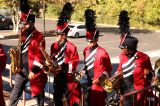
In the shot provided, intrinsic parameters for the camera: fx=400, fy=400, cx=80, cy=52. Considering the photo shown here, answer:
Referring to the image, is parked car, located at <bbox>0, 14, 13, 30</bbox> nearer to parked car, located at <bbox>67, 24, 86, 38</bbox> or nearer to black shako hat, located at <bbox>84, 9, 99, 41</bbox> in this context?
parked car, located at <bbox>67, 24, 86, 38</bbox>

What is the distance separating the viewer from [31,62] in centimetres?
748

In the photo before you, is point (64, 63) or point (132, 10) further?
point (132, 10)

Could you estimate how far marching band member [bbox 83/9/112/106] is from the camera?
24.0 feet

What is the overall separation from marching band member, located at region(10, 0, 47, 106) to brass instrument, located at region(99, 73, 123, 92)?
1299 mm

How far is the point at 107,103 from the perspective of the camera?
864 cm

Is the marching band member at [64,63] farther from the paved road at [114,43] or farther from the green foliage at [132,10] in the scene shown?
the green foliage at [132,10]

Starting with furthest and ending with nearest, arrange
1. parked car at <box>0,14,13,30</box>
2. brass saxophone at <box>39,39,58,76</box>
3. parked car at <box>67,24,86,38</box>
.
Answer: parked car at <box>0,14,13,30</box>
parked car at <box>67,24,86,38</box>
brass saxophone at <box>39,39,58,76</box>

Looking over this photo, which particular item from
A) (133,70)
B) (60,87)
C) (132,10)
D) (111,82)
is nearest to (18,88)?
(60,87)

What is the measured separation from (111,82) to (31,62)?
1744 mm

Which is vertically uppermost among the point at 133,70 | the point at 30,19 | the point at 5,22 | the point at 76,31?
the point at 30,19

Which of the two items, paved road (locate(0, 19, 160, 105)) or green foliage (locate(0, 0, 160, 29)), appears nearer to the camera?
paved road (locate(0, 19, 160, 105))

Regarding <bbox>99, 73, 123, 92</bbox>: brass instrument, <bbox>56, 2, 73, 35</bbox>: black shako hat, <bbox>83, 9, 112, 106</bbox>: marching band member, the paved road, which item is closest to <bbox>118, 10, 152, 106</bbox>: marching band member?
<bbox>99, 73, 123, 92</bbox>: brass instrument

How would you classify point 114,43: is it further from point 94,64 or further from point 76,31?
point 94,64

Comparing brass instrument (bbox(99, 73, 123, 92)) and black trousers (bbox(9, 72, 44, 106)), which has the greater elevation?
brass instrument (bbox(99, 73, 123, 92))
